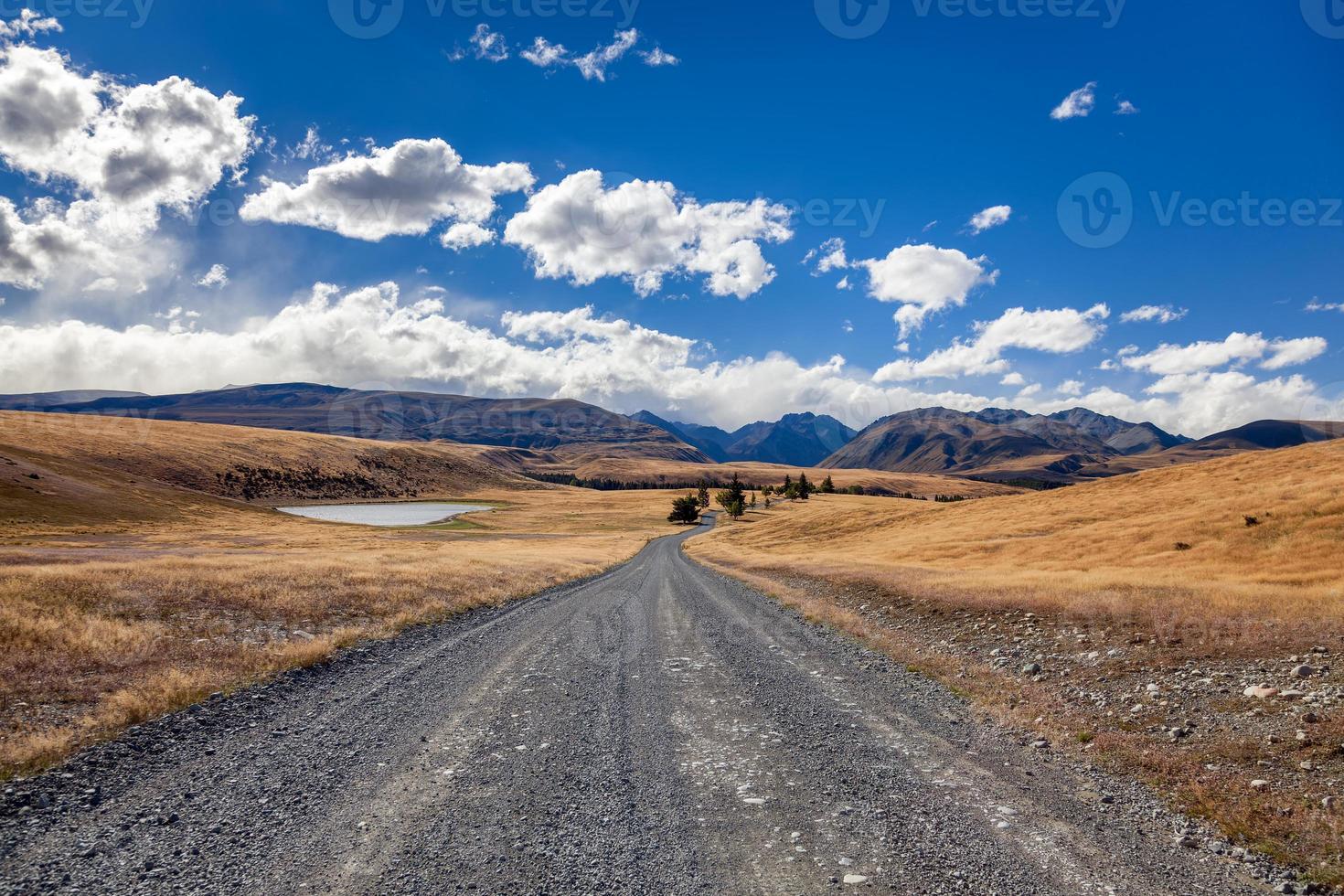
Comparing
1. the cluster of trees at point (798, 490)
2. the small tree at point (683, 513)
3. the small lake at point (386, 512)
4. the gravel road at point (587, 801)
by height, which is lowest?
the small lake at point (386, 512)

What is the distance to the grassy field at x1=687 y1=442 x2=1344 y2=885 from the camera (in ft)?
25.3

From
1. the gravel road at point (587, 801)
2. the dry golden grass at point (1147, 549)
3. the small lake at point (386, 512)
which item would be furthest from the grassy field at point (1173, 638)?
the small lake at point (386, 512)

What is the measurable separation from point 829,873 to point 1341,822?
596 centimetres

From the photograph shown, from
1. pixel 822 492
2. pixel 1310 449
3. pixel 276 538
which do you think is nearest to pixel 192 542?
pixel 276 538

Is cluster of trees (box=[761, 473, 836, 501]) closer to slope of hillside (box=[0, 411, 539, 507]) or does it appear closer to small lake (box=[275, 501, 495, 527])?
small lake (box=[275, 501, 495, 527])

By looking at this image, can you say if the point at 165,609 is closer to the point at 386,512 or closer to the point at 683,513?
the point at 683,513

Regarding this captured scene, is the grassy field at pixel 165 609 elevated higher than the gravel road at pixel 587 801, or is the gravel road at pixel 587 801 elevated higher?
the gravel road at pixel 587 801

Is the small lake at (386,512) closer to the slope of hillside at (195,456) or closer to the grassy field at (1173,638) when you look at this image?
the slope of hillside at (195,456)

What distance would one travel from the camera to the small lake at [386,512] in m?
127

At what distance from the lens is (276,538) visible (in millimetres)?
67875

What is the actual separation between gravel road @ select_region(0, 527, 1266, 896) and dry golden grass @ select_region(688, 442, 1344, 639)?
993 centimetres

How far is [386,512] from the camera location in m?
151

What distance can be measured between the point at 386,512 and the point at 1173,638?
16251cm

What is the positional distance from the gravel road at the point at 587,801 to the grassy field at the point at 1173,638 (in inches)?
45.7
